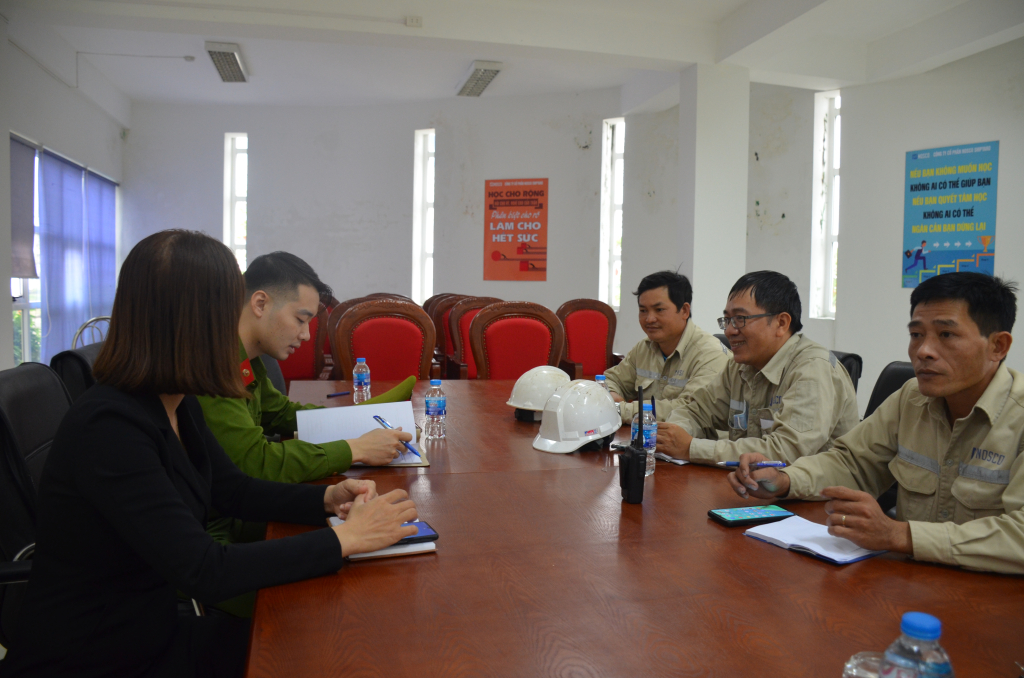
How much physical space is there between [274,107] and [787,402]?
8.18 meters

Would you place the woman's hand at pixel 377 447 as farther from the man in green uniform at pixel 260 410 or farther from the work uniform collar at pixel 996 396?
the work uniform collar at pixel 996 396

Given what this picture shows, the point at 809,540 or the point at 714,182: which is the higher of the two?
the point at 714,182

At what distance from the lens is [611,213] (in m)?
8.09

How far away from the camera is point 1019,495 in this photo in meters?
1.32

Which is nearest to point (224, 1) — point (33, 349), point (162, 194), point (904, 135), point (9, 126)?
point (9, 126)

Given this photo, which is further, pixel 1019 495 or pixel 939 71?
pixel 939 71

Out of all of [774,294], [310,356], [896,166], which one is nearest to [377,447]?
[774,294]

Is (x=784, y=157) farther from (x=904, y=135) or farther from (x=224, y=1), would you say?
(x=224, y=1)

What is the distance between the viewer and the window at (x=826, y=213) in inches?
250

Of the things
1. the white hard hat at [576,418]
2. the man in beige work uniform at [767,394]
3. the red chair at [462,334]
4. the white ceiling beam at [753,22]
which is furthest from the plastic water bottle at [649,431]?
the white ceiling beam at [753,22]

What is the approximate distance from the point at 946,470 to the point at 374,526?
1.23 m

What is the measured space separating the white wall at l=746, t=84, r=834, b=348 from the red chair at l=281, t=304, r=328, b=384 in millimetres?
4046

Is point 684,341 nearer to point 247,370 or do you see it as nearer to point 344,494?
point 247,370

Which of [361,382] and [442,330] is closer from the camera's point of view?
[361,382]
